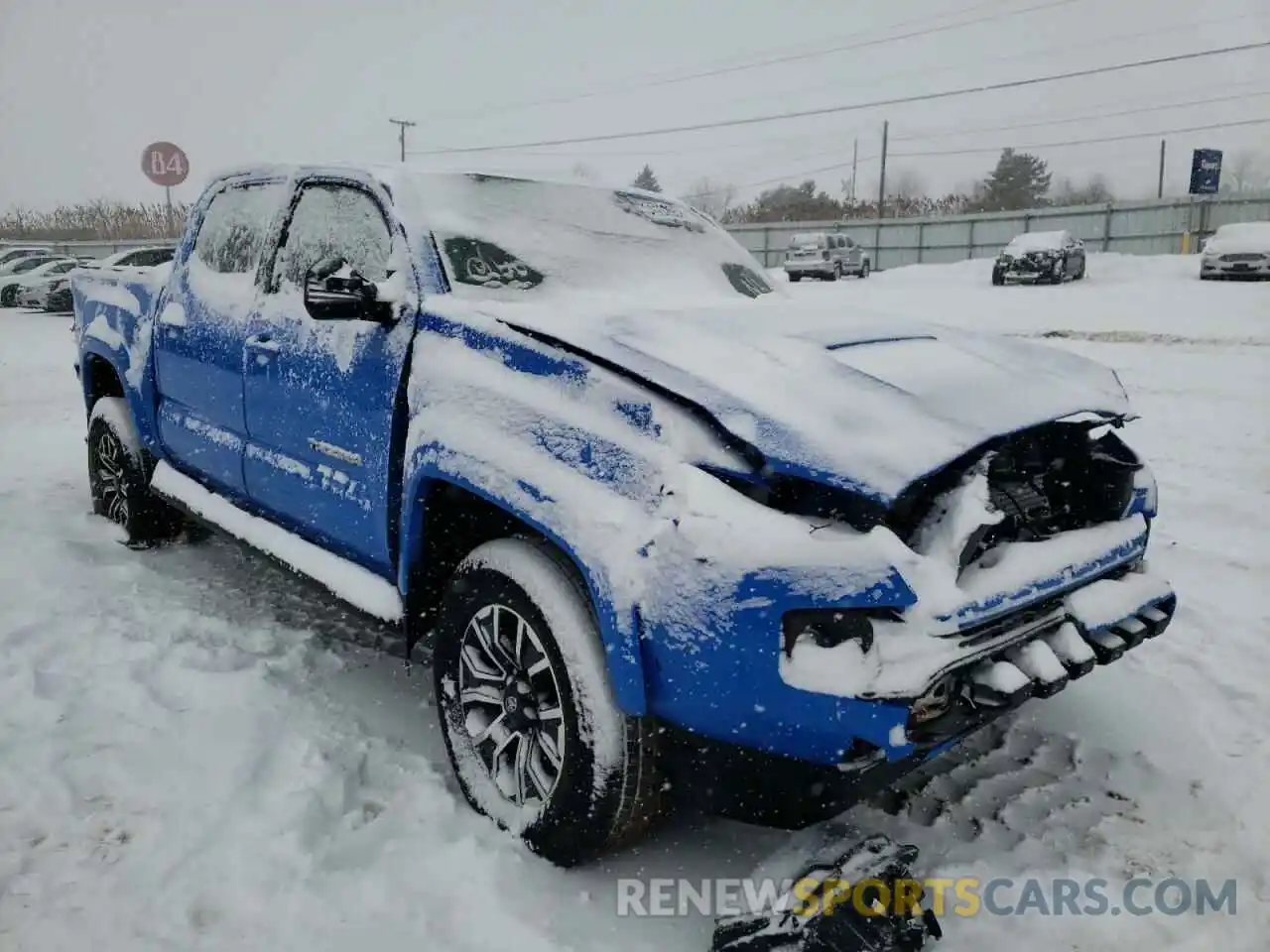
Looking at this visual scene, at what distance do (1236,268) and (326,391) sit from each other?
2547 cm

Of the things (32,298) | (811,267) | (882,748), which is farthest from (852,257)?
(882,748)

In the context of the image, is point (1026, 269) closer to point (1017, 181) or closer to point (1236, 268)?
point (1236, 268)

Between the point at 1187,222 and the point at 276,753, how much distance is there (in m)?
39.1

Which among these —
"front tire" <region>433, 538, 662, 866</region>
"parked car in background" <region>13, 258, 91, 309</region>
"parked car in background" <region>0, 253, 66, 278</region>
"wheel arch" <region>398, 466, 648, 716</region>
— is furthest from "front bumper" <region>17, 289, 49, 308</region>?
"front tire" <region>433, 538, 662, 866</region>

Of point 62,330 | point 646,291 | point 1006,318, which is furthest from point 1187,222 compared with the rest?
point 646,291

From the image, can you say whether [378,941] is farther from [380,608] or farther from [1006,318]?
[1006,318]

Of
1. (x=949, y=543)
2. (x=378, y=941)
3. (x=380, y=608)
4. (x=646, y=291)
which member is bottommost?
(x=378, y=941)

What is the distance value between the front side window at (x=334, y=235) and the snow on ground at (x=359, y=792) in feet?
4.80

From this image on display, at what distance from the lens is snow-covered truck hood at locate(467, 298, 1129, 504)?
2.04m

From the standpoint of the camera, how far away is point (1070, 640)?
222cm

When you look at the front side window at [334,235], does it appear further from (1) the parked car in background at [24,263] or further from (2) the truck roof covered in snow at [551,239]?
(1) the parked car in background at [24,263]

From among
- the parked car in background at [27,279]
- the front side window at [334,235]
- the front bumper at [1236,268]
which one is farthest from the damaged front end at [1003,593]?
the parked car in background at [27,279]

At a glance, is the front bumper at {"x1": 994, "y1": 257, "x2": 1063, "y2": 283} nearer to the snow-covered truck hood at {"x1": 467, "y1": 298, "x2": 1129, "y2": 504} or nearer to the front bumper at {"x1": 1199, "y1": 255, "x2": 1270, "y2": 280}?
the front bumper at {"x1": 1199, "y1": 255, "x2": 1270, "y2": 280}

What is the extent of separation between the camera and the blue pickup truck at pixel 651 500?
6.31 ft
